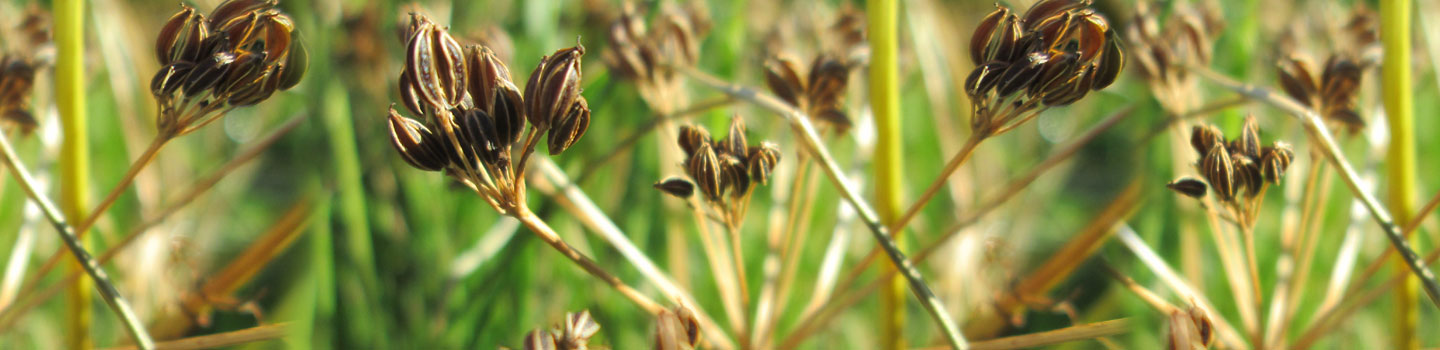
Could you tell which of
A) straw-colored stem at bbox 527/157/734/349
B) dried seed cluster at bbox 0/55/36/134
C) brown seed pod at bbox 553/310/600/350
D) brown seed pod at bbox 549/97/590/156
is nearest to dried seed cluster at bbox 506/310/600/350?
brown seed pod at bbox 553/310/600/350

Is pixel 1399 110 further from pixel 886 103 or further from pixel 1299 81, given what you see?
pixel 886 103

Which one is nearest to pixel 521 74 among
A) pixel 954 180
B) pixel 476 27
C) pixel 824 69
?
pixel 476 27

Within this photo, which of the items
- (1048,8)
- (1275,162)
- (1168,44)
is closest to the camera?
(1048,8)

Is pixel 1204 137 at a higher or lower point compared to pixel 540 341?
lower

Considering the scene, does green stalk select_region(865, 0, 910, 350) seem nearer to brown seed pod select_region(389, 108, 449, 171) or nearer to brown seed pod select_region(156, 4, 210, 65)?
brown seed pod select_region(389, 108, 449, 171)

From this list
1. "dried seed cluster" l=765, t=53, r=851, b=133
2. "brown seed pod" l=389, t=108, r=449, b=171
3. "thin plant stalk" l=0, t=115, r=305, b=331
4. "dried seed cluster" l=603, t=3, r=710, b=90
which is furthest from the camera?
"dried seed cluster" l=603, t=3, r=710, b=90

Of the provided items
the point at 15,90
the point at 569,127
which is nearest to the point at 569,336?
the point at 569,127
